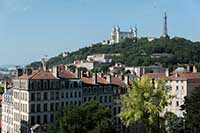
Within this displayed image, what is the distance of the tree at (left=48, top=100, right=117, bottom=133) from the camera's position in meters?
56.4

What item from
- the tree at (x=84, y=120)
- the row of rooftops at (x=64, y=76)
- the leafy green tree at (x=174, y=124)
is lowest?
the leafy green tree at (x=174, y=124)

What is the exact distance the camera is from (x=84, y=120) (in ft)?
189

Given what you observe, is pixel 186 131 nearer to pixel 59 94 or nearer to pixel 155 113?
pixel 155 113

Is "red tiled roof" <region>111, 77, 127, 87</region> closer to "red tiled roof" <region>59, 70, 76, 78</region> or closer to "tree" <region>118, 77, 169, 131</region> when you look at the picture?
"red tiled roof" <region>59, 70, 76, 78</region>

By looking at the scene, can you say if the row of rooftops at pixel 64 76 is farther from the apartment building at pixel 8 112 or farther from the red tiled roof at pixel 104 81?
the apartment building at pixel 8 112

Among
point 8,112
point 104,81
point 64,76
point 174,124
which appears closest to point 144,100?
point 174,124

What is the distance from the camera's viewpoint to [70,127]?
56.3m

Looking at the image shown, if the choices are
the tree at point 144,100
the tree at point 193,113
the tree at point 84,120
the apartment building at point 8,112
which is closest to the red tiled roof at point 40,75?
the apartment building at point 8,112

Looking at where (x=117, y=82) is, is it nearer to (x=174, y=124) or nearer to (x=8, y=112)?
(x=174, y=124)

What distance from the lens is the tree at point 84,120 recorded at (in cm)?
5638

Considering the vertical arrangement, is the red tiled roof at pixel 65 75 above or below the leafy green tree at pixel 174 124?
above

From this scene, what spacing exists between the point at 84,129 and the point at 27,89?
1390cm

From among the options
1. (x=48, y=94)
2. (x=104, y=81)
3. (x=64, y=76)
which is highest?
(x=64, y=76)

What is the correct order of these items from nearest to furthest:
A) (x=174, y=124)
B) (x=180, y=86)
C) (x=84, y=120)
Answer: (x=84, y=120) < (x=174, y=124) < (x=180, y=86)
